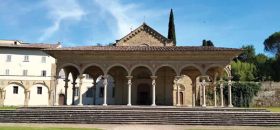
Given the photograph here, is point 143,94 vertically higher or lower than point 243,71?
lower

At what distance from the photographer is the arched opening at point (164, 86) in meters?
36.9

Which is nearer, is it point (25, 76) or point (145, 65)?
point (145, 65)

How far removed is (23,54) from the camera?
169ft

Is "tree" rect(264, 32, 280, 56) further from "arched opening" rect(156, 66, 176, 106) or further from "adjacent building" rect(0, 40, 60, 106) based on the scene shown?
"adjacent building" rect(0, 40, 60, 106)

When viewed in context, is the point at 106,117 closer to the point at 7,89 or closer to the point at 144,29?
the point at 144,29

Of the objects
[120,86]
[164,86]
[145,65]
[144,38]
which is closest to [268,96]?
[164,86]

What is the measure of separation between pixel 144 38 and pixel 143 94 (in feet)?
22.2

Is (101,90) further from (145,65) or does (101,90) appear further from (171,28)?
(145,65)

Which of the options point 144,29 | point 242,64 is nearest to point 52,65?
point 144,29

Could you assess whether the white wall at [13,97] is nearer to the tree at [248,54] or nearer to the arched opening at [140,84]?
the arched opening at [140,84]

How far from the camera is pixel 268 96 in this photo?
169ft

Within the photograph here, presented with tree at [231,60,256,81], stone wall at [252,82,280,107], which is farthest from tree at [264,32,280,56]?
stone wall at [252,82,280,107]

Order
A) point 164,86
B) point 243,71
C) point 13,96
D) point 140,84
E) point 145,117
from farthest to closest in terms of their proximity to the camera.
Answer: point 243,71
point 13,96
point 140,84
point 164,86
point 145,117

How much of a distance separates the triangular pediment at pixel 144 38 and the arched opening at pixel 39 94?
18.1 m
